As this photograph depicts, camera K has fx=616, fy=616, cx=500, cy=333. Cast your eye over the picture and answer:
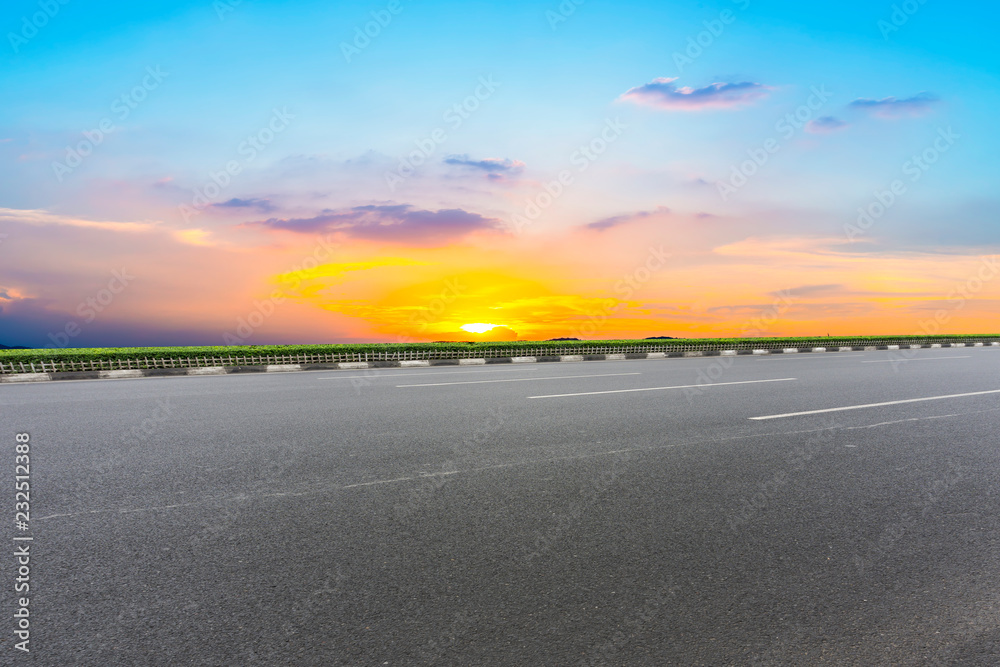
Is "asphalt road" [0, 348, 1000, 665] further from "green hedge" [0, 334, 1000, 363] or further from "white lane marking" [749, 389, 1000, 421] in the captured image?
"green hedge" [0, 334, 1000, 363]

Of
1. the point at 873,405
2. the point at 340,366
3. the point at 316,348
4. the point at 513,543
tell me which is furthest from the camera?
the point at 316,348

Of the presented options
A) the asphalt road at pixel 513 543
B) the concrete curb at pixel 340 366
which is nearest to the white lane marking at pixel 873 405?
the asphalt road at pixel 513 543

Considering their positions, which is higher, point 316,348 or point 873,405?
point 316,348

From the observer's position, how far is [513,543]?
11.6 ft

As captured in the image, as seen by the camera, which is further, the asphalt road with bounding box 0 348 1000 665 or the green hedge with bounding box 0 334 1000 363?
the green hedge with bounding box 0 334 1000 363

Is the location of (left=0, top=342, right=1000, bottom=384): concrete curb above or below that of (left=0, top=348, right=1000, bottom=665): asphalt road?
above

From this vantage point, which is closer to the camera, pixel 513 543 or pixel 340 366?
pixel 513 543

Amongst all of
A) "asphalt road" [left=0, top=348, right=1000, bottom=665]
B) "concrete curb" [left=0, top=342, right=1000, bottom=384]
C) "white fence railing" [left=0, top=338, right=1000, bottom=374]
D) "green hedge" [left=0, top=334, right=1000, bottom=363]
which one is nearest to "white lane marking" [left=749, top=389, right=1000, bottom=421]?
"asphalt road" [left=0, top=348, right=1000, bottom=665]

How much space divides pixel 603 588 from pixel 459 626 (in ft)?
2.50

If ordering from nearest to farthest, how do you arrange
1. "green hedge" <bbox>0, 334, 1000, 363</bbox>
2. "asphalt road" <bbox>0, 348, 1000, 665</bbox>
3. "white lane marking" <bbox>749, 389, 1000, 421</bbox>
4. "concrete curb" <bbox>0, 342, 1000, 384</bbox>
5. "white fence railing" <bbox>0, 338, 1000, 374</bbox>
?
"asphalt road" <bbox>0, 348, 1000, 665</bbox>
"white lane marking" <bbox>749, 389, 1000, 421</bbox>
"concrete curb" <bbox>0, 342, 1000, 384</bbox>
"white fence railing" <bbox>0, 338, 1000, 374</bbox>
"green hedge" <bbox>0, 334, 1000, 363</bbox>

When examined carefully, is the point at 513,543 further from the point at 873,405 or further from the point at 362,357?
the point at 362,357

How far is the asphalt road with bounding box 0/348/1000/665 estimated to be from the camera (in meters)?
2.52

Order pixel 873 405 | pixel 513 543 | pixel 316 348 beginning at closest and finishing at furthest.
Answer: pixel 513 543 < pixel 873 405 < pixel 316 348

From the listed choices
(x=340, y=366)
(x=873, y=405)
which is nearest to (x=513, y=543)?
(x=873, y=405)
